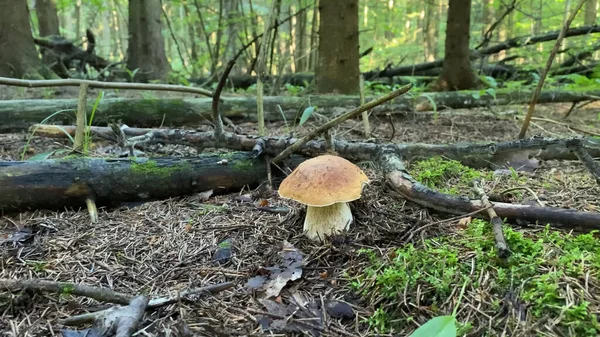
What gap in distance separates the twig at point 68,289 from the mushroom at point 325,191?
977 mm

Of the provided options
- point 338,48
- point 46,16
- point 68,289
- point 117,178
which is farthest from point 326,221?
point 46,16

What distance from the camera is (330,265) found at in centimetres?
206

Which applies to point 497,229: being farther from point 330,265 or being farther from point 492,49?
point 492,49

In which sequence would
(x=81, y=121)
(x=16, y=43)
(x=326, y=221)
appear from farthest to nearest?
(x=16, y=43), (x=81, y=121), (x=326, y=221)

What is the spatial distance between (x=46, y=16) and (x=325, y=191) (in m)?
11.2

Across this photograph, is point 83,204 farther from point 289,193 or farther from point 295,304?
point 295,304

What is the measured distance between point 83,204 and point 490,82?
6.66 meters

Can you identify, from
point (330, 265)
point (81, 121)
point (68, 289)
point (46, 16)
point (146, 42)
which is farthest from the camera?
point (46, 16)

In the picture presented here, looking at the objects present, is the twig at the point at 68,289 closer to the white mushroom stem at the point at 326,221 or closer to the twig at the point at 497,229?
the white mushroom stem at the point at 326,221

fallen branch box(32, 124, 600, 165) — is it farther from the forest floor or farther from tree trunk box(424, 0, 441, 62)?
tree trunk box(424, 0, 441, 62)

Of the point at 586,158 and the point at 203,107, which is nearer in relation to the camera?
the point at 586,158

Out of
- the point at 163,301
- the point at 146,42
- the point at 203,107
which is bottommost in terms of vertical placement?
the point at 163,301

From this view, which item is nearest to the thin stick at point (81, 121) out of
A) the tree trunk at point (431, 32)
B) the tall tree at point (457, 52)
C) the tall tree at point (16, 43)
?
the tall tree at point (16, 43)

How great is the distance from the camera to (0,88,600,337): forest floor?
161cm
